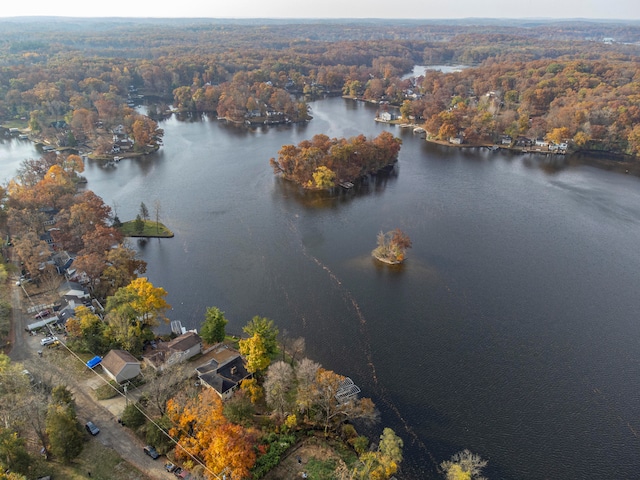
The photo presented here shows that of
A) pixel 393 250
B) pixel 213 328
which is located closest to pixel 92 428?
pixel 213 328

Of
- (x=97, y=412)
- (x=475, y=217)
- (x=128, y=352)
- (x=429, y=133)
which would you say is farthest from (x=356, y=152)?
(x=97, y=412)

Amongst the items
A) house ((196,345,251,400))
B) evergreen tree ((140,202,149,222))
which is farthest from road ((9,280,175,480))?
evergreen tree ((140,202,149,222))

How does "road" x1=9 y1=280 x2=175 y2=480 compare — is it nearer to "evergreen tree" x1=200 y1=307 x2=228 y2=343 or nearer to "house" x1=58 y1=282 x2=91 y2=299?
"house" x1=58 y1=282 x2=91 y2=299

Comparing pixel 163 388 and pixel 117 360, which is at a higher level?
pixel 163 388

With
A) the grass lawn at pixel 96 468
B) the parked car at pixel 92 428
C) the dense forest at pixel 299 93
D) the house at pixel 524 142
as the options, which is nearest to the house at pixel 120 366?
the parked car at pixel 92 428

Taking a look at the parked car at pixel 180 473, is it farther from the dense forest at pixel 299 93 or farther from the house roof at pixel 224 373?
the dense forest at pixel 299 93

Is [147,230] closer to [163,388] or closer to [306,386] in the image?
[163,388]
